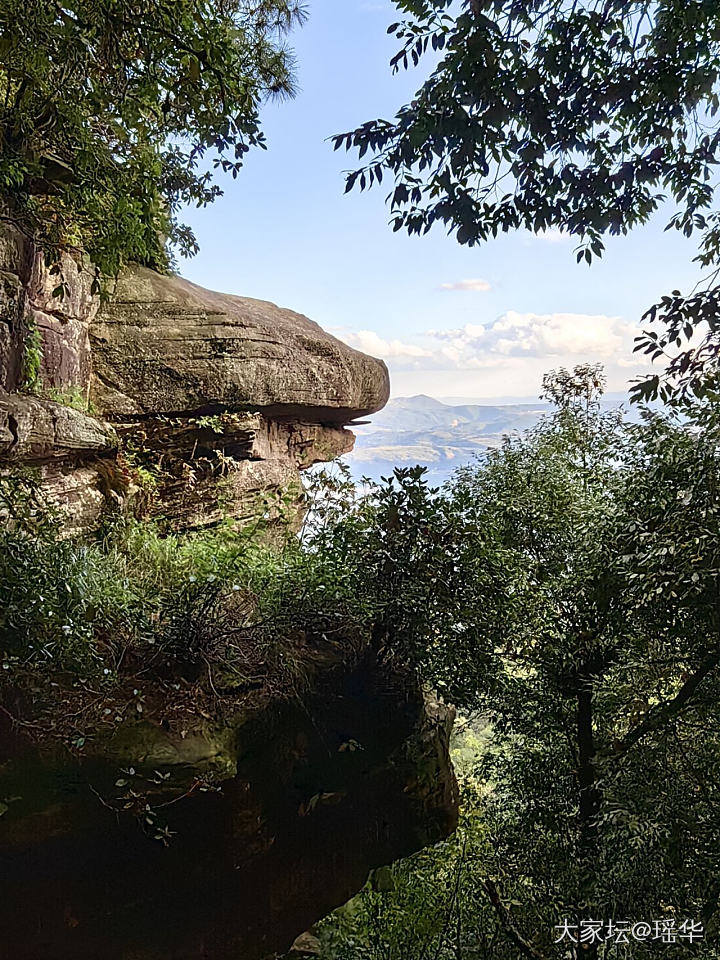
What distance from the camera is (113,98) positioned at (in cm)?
338

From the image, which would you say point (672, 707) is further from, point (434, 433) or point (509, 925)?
point (434, 433)

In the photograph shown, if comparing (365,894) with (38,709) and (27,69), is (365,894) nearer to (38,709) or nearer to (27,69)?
(38,709)

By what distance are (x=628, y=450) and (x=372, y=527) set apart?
156 cm

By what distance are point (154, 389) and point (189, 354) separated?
1.27 ft

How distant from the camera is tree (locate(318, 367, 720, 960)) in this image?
334 centimetres

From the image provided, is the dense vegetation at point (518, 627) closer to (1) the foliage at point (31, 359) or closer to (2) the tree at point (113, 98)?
(1) the foliage at point (31, 359)

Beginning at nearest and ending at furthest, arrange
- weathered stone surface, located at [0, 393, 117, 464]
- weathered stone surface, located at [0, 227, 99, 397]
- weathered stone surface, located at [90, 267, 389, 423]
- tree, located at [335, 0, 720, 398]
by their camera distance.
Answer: tree, located at [335, 0, 720, 398] → weathered stone surface, located at [0, 393, 117, 464] → weathered stone surface, located at [0, 227, 99, 397] → weathered stone surface, located at [90, 267, 389, 423]

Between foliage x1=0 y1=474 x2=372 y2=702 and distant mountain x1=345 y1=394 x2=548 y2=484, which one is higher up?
distant mountain x1=345 y1=394 x2=548 y2=484

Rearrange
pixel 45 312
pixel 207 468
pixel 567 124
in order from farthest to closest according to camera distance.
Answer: pixel 207 468
pixel 45 312
pixel 567 124

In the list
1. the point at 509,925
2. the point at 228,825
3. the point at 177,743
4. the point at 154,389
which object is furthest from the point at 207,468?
the point at 509,925

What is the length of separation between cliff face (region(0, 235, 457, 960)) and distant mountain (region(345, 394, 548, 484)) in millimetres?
1100

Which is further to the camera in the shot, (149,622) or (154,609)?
(154,609)

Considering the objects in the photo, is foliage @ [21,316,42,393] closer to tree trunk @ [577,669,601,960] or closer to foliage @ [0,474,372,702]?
foliage @ [0,474,372,702]

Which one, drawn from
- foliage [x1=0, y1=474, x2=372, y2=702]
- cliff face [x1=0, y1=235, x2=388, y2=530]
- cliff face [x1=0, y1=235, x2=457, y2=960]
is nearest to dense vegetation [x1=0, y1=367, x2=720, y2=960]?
foliage [x1=0, y1=474, x2=372, y2=702]
